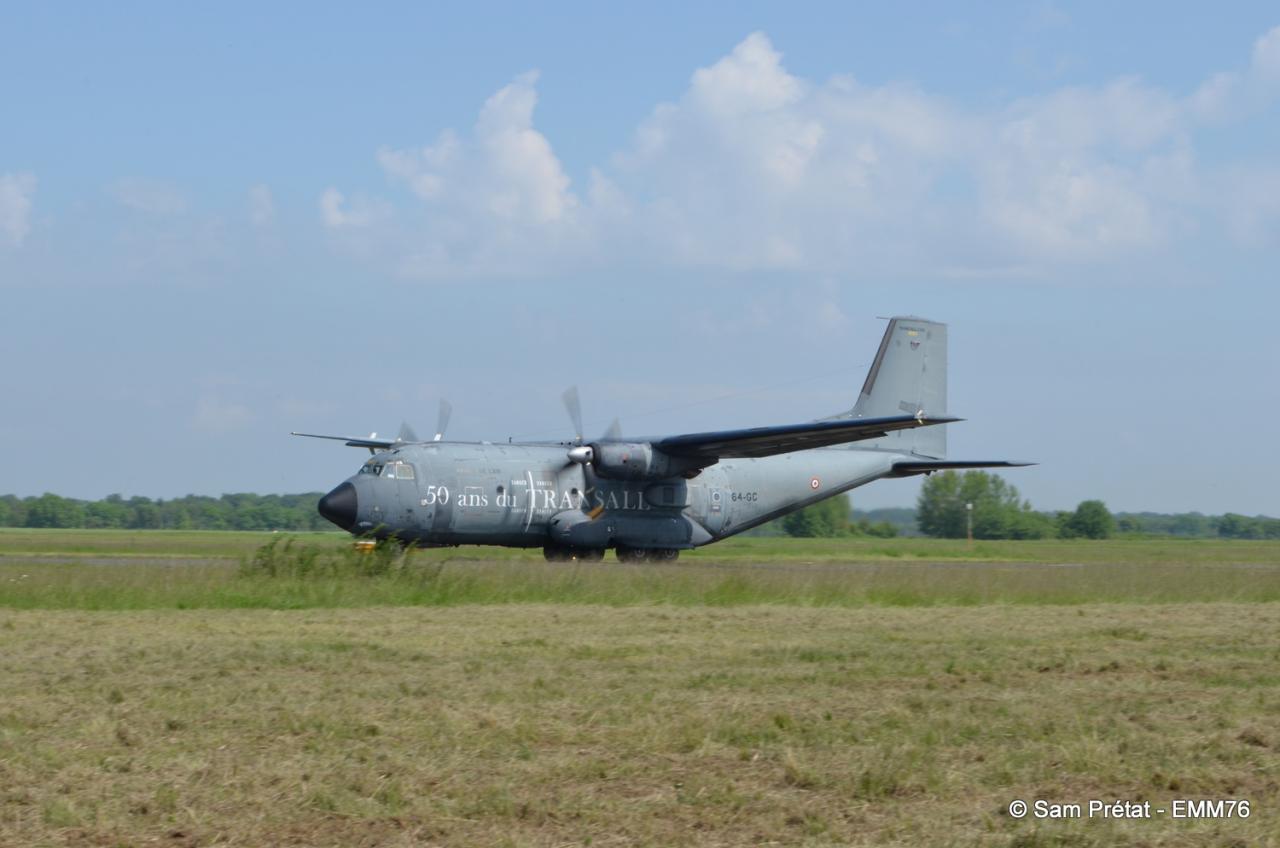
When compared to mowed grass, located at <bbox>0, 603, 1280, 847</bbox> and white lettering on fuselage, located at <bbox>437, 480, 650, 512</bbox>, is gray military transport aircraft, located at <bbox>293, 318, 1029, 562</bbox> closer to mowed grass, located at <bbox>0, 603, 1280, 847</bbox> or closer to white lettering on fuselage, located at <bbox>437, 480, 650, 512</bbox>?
white lettering on fuselage, located at <bbox>437, 480, 650, 512</bbox>

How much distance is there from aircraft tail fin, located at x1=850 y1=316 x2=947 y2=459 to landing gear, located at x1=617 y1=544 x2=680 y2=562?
6.11m

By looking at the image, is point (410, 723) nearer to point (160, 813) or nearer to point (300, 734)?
point (300, 734)

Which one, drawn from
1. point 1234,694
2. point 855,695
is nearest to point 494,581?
point 855,695

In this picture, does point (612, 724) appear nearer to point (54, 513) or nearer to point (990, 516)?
point (990, 516)

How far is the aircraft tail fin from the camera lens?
1389 inches

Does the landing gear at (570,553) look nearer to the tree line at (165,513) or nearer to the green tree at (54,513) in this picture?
the tree line at (165,513)

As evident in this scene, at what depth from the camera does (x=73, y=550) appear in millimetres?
36844

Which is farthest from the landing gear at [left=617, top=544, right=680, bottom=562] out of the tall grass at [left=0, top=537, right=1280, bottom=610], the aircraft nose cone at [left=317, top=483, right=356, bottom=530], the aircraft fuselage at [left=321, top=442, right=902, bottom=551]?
the tall grass at [left=0, top=537, right=1280, bottom=610]

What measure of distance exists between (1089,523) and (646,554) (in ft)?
163

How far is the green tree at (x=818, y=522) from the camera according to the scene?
57.7 meters

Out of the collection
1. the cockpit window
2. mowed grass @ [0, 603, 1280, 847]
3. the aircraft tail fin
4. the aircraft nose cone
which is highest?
the aircraft tail fin

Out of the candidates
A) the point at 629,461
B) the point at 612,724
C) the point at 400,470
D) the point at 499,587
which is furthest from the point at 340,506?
the point at 612,724

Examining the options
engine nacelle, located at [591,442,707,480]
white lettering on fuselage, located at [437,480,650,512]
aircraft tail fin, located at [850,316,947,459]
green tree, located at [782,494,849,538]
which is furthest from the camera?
green tree, located at [782,494,849,538]

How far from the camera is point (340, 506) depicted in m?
27.8
